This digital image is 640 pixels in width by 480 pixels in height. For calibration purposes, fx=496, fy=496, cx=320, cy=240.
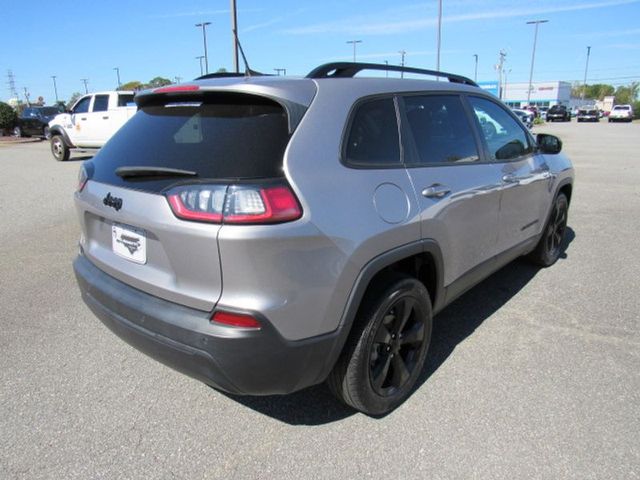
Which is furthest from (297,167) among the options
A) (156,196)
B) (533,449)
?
(533,449)

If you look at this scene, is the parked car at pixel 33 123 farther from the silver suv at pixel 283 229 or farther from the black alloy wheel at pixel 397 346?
the black alloy wheel at pixel 397 346

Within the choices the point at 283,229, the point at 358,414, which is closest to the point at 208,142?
the point at 283,229

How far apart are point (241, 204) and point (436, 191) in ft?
4.15

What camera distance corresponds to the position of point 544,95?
94750mm

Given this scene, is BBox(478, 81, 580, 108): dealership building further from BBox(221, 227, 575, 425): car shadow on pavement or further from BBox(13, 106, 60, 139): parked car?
BBox(221, 227, 575, 425): car shadow on pavement

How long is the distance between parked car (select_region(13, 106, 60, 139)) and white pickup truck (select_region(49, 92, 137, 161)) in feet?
47.7

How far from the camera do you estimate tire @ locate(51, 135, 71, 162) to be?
15812mm

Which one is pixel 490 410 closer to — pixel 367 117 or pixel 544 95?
pixel 367 117

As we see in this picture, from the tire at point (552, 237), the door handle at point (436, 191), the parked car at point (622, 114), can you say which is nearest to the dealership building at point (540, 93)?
the parked car at point (622, 114)

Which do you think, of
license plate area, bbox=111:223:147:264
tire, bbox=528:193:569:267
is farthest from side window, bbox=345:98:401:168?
tire, bbox=528:193:569:267

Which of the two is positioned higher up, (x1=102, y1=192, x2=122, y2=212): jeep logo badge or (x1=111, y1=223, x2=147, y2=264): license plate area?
(x1=102, y1=192, x2=122, y2=212): jeep logo badge

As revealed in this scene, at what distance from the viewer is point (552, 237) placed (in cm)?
509

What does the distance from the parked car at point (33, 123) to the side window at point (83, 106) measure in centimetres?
1484

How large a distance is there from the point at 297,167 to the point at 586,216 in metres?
6.70
